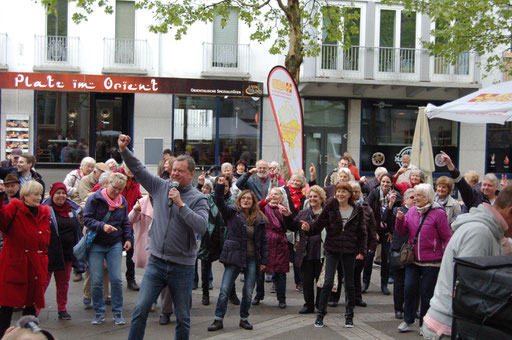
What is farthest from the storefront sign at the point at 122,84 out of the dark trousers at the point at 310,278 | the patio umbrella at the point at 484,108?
the dark trousers at the point at 310,278

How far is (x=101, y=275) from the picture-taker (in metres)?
6.82

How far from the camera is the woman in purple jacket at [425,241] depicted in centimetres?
655

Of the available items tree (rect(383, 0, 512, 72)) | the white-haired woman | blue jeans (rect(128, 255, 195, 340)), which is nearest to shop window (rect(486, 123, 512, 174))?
tree (rect(383, 0, 512, 72))

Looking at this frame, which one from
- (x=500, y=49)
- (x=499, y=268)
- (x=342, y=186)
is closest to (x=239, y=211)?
(x=342, y=186)

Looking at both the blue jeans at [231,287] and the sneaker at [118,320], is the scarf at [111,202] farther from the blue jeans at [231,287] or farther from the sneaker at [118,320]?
the blue jeans at [231,287]

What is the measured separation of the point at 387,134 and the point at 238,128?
5.73m

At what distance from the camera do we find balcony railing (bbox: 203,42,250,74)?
62.7 feet

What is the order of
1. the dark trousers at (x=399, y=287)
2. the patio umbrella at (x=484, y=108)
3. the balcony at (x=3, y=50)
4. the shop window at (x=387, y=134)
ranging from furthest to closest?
1. the shop window at (x=387, y=134)
2. the balcony at (x=3, y=50)
3. the patio umbrella at (x=484, y=108)
4. the dark trousers at (x=399, y=287)

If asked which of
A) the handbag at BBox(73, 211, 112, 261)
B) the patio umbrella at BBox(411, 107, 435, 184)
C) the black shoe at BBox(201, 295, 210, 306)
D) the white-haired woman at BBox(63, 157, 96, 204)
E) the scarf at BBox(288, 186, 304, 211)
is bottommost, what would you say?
the black shoe at BBox(201, 295, 210, 306)

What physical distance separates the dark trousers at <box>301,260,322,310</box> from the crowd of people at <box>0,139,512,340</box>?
0.02 metres

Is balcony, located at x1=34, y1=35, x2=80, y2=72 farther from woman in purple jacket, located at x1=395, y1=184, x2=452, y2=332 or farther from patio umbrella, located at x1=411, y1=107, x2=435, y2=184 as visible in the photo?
woman in purple jacket, located at x1=395, y1=184, x2=452, y2=332

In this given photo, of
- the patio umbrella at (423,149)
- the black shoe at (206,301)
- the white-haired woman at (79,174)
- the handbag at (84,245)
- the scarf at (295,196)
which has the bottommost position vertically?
the black shoe at (206,301)

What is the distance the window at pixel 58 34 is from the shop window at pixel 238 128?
570 cm

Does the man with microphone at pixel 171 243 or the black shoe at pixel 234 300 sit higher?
the man with microphone at pixel 171 243
